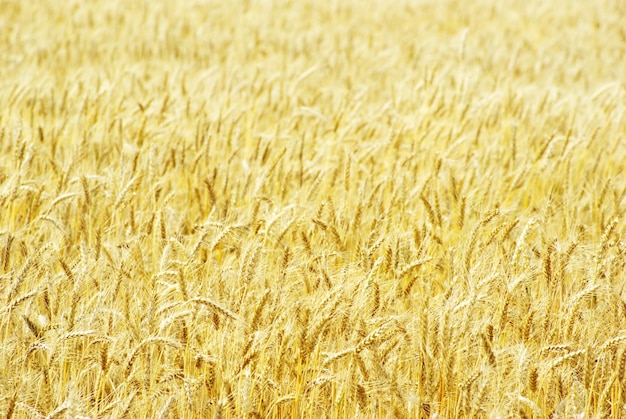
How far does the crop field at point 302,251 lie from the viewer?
1.91 metres

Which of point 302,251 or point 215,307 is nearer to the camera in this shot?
point 215,307

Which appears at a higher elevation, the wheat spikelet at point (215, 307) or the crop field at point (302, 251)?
the wheat spikelet at point (215, 307)

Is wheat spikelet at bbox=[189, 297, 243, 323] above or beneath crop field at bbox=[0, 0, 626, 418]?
above

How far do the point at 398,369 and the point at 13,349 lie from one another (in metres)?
1.09

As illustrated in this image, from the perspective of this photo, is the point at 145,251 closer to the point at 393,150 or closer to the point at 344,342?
the point at 344,342

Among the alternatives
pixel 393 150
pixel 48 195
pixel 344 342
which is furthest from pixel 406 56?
pixel 344 342

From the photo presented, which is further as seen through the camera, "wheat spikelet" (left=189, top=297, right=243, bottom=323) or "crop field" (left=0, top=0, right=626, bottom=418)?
"crop field" (left=0, top=0, right=626, bottom=418)

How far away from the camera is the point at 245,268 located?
86.0 inches

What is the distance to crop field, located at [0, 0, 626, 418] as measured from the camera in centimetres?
191

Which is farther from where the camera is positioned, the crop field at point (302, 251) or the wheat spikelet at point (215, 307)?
the crop field at point (302, 251)

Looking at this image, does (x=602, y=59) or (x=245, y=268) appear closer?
(x=245, y=268)

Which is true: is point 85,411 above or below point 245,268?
below

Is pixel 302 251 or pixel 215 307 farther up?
pixel 215 307

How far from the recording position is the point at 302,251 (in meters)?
2.47
